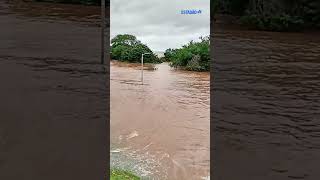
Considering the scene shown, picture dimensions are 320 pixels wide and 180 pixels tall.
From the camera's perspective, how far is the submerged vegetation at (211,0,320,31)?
808cm

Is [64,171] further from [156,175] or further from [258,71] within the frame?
[258,71]

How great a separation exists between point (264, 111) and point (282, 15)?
202 inches

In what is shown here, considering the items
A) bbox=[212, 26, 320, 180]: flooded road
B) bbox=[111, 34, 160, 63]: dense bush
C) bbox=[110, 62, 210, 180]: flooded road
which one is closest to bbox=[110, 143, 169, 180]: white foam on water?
bbox=[110, 62, 210, 180]: flooded road

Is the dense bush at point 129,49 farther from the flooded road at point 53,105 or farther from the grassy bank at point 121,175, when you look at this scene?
the grassy bank at point 121,175

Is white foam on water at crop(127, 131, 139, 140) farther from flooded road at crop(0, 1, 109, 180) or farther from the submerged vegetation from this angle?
the submerged vegetation

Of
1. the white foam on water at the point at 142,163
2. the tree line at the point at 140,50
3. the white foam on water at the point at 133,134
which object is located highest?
the tree line at the point at 140,50

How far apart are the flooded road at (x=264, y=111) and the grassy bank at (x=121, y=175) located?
57 cm

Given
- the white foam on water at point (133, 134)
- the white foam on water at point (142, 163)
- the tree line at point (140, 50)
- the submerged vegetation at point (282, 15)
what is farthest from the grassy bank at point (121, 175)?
the submerged vegetation at point (282, 15)

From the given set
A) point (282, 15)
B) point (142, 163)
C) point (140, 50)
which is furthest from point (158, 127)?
point (282, 15)

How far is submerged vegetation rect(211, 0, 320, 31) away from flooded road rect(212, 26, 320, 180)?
1.37ft

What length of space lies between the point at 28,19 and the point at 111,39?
702 cm

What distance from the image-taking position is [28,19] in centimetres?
859

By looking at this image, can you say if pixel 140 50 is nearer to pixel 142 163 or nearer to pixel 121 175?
pixel 121 175

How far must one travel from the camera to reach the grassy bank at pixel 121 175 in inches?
105
